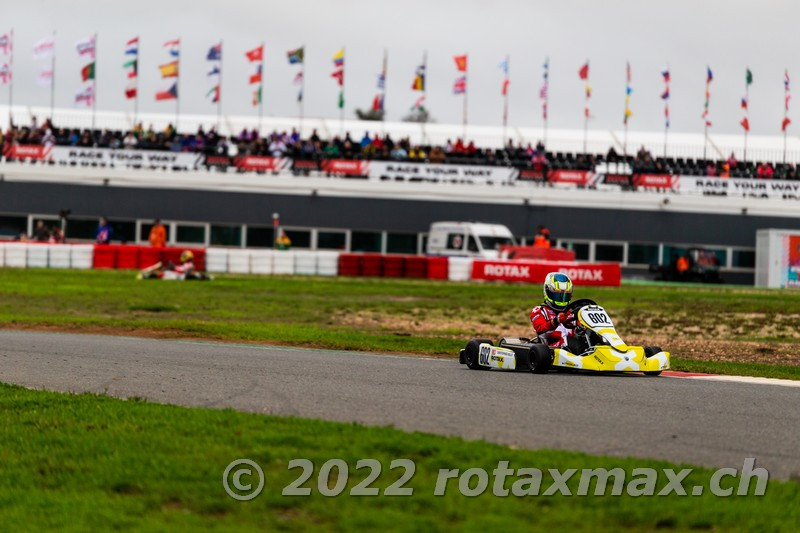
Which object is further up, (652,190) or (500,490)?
(652,190)

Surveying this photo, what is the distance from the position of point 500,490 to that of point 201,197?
41206mm

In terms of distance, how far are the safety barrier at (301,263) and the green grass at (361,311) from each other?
186 centimetres

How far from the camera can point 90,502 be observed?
5883 mm

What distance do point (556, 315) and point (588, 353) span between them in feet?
2.30

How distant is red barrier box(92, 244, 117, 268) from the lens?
122ft

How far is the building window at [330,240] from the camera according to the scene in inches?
1831

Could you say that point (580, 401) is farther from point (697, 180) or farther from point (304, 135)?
point (304, 135)

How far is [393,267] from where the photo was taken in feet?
123

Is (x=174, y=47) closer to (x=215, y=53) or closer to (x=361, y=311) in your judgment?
(x=215, y=53)

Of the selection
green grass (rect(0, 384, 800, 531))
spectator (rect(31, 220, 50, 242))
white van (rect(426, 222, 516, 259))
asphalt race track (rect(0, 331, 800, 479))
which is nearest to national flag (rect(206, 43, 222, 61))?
spectator (rect(31, 220, 50, 242))

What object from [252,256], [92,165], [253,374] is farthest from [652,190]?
[253,374]

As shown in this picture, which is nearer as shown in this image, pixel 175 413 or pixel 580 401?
pixel 175 413

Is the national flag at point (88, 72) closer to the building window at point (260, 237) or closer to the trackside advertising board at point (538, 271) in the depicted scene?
the building window at point (260, 237)

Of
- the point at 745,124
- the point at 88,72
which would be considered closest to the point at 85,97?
the point at 88,72
